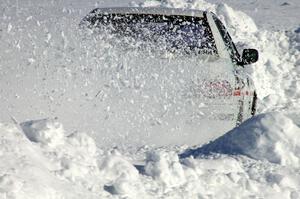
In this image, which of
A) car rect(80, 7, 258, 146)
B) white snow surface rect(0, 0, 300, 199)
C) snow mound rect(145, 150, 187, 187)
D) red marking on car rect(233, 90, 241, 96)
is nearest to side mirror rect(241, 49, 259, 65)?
car rect(80, 7, 258, 146)

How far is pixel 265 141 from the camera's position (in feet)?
19.8

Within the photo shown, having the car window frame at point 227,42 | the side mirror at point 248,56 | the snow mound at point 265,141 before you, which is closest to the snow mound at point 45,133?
the snow mound at point 265,141

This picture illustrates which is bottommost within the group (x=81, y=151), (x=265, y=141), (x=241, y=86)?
(x=265, y=141)

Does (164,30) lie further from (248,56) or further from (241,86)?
(248,56)

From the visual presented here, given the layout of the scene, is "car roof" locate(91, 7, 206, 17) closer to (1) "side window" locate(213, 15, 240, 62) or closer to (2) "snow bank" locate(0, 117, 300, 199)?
(1) "side window" locate(213, 15, 240, 62)

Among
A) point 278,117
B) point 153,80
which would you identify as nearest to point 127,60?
point 153,80

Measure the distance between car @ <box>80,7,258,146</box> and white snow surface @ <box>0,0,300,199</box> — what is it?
27 centimetres

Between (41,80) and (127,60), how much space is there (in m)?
0.95

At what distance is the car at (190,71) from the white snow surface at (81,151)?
0.87ft

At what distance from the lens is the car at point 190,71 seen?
716 centimetres

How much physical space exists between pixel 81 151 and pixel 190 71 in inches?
97.0

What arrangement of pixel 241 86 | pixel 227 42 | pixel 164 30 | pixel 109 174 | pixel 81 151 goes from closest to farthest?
pixel 109 174
pixel 81 151
pixel 164 30
pixel 241 86
pixel 227 42

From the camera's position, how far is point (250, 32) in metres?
16.1

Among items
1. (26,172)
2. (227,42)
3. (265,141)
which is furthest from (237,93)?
(26,172)
